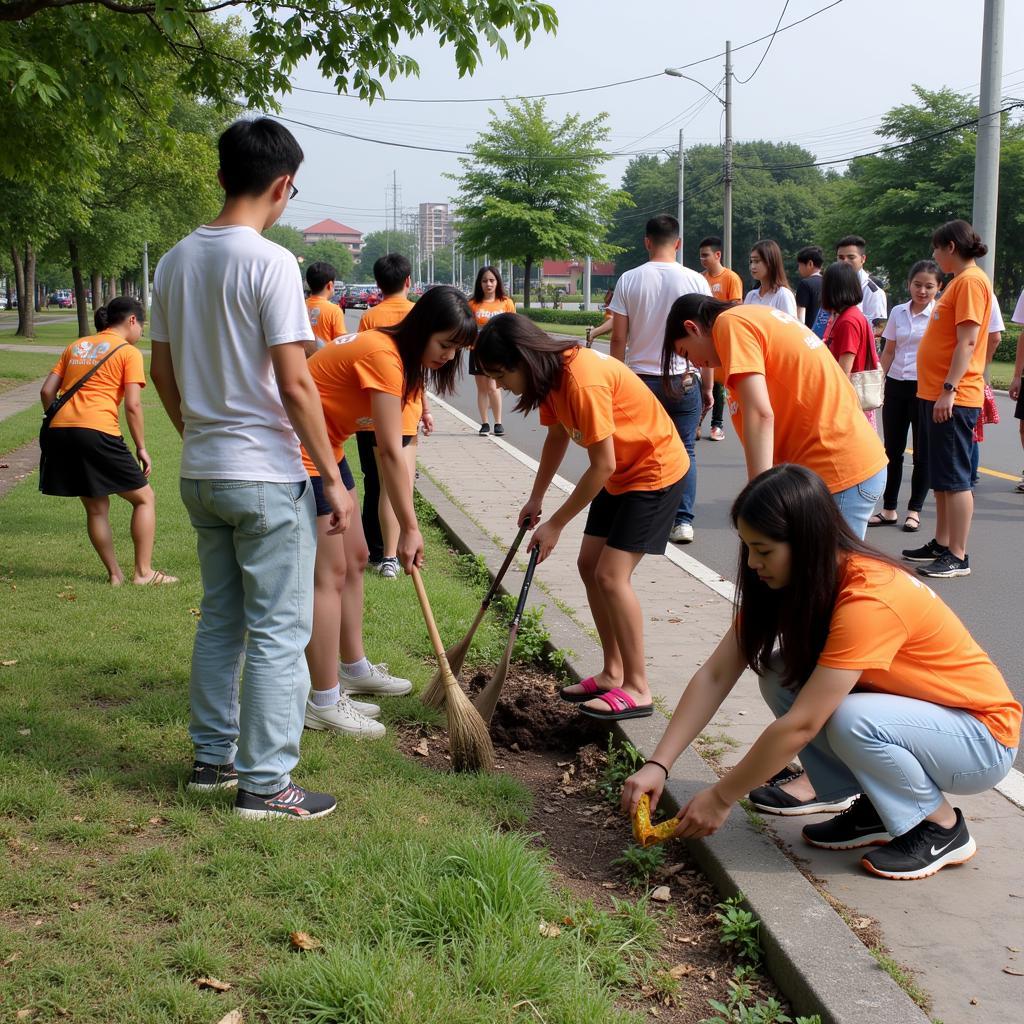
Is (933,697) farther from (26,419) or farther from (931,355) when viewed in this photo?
(26,419)

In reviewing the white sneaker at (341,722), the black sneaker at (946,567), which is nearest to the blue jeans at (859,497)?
the white sneaker at (341,722)

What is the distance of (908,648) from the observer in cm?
317

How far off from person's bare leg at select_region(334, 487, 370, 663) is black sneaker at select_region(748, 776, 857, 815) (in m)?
1.70

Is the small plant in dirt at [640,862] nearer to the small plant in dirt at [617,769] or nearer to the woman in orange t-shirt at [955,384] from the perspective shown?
the small plant in dirt at [617,769]

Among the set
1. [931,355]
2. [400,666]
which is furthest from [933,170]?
[400,666]

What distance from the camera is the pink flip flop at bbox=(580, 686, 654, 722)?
14.3 feet

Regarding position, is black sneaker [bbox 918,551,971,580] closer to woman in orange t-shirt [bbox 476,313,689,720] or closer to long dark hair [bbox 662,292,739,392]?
woman in orange t-shirt [bbox 476,313,689,720]

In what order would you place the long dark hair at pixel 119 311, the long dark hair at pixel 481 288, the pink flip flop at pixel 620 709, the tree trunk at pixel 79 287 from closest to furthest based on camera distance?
the pink flip flop at pixel 620 709 → the long dark hair at pixel 119 311 → the long dark hair at pixel 481 288 → the tree trunk at pixel 79 287

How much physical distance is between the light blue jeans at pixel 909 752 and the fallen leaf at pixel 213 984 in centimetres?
168

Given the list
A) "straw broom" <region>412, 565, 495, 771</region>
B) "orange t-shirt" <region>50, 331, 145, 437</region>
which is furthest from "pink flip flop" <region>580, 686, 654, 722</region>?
"orange t-shirt" <region>50, 331, 145, 437</region>

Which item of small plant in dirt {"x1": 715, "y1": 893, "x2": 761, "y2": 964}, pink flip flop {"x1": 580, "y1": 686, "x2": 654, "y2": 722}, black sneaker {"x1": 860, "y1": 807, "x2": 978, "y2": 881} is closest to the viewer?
small plant in dirt {"x1": 715, "y1": 893, "x2": 761, "y2": 964}

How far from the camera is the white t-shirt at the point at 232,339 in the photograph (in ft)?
10.8

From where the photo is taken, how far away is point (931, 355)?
7320mm

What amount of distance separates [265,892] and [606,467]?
1857 mm
